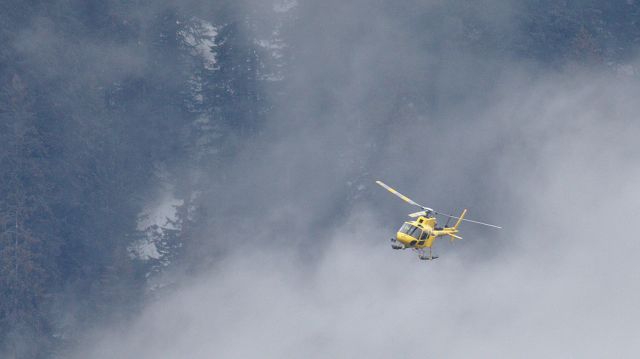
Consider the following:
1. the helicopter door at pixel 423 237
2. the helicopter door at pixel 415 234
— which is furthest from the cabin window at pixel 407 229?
the helicopter door at pixel 423 237

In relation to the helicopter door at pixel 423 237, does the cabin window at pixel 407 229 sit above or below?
below

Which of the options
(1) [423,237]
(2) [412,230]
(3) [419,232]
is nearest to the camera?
(2) [412,230]

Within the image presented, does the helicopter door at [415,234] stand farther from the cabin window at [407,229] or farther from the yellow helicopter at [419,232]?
the cabin window at [407,229]

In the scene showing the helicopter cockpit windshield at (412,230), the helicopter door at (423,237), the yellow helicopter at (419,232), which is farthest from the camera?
the helicopter door at (423,237)

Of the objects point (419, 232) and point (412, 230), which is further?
point (419, 232)

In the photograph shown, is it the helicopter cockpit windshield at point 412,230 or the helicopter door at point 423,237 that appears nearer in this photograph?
the helicopter cockpit windshield at point 412,230

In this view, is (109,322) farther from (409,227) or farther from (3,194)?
(409,227)

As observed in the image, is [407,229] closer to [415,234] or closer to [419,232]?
[415,234]

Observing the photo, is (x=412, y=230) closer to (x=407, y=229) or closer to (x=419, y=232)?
(x=407, y=229)

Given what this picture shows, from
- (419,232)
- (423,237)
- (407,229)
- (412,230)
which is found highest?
(423,237)

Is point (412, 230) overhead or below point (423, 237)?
below

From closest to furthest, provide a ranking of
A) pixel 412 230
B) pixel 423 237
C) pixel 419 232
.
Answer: pixel 412 230 → pixel 419 232 → pixel 423 237

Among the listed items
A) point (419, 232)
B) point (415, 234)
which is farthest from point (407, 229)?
point (419, 232)

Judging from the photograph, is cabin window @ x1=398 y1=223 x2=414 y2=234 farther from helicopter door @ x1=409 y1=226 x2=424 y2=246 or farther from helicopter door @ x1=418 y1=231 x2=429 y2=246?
helicopter door @ x1=418 y1=231 x2=429 y2=246
